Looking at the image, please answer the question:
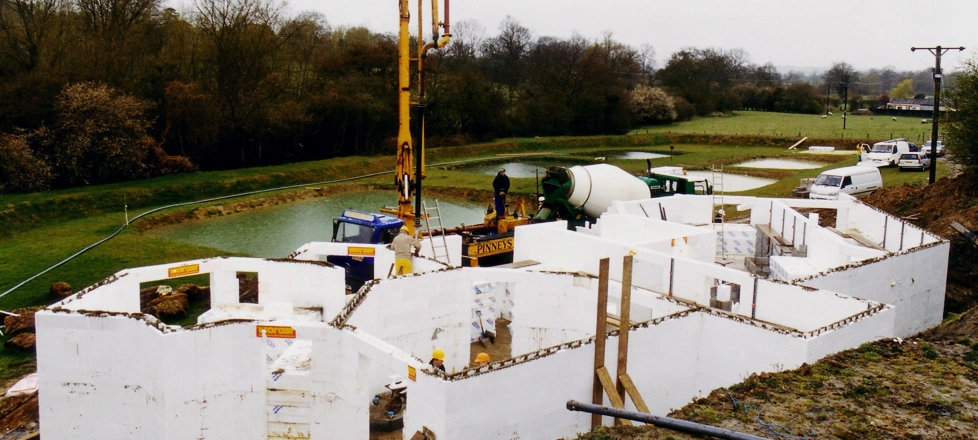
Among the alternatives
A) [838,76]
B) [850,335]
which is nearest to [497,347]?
[850,335]

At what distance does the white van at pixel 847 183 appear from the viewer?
31084 mm

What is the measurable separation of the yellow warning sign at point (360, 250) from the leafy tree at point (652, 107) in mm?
59371

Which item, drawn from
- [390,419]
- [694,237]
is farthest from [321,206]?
[390,419]

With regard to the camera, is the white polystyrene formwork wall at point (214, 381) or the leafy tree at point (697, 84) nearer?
the white polystyrene formwork wall at point (214, 381)

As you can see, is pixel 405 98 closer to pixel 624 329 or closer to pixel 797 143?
pixel 624 329

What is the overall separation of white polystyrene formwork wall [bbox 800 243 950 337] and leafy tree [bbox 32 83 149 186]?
30144 mm

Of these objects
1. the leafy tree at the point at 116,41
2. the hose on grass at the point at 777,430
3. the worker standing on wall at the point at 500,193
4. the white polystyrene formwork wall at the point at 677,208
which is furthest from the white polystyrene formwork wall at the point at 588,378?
the leafy tree at the point at 116,41

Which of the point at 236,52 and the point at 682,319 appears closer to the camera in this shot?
the point at 682,319

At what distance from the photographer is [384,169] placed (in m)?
46.2

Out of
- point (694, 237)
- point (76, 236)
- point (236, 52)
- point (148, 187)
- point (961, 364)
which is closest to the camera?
point (961, 364)

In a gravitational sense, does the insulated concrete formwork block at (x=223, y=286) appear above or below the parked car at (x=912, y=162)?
below

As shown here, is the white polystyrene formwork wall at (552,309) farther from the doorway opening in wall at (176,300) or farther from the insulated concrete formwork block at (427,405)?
the doorway opening in wall at (176,300)

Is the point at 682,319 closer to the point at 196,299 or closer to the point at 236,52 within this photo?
the point at 196,299

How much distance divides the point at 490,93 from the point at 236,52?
22504 mm
